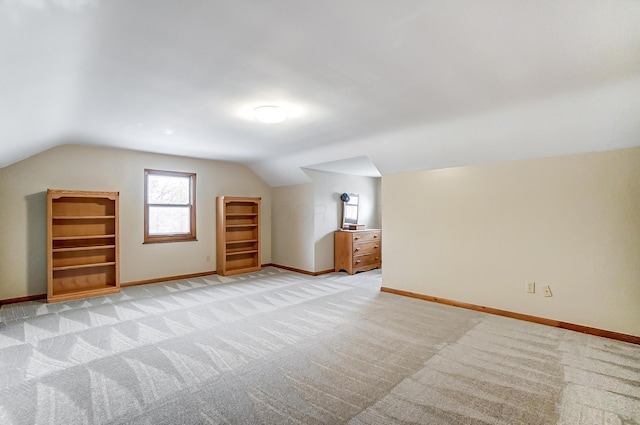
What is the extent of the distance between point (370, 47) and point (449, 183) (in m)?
2.98

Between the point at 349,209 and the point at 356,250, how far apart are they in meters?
1.09

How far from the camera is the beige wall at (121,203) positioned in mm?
4477

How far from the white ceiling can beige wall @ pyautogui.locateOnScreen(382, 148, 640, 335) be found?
321 mm

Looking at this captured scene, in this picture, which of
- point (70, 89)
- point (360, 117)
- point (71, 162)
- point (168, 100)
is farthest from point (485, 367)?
point (71, 162)

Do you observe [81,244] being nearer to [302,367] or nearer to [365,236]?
[302,367]

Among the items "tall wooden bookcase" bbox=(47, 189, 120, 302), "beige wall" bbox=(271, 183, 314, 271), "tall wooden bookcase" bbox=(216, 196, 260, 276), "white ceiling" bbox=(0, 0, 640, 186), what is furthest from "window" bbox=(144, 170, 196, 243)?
"beige wall" bbox=(271, 183, 314, 271)

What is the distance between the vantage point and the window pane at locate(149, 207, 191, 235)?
5.80 meters

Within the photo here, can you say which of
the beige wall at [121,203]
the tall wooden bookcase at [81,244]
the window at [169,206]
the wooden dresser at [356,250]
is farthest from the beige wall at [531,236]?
the tall wooden bookcase at [81,244]

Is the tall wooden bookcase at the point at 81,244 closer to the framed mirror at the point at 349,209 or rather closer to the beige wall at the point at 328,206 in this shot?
the beige wall at the point at 328,206

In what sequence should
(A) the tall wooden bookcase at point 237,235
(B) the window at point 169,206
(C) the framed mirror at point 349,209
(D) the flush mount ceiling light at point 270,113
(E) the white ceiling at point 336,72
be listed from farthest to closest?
(C) the framed mirror at point 349,209, (A) the tall wooden bookcase at point 237,235, (B) the window at point 169,206, (D) the flush mount ceiling light at point 270,113, (E) the white ceiling at point 336,72

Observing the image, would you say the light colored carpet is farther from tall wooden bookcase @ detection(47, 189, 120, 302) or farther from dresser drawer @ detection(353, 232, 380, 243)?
dresser drawer @ detection(353, 232, 380, 243)

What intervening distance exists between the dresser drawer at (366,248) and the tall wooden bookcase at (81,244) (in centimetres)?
433

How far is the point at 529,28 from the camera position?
179 centimetres

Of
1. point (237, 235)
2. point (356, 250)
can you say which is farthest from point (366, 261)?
point (237, 235)
